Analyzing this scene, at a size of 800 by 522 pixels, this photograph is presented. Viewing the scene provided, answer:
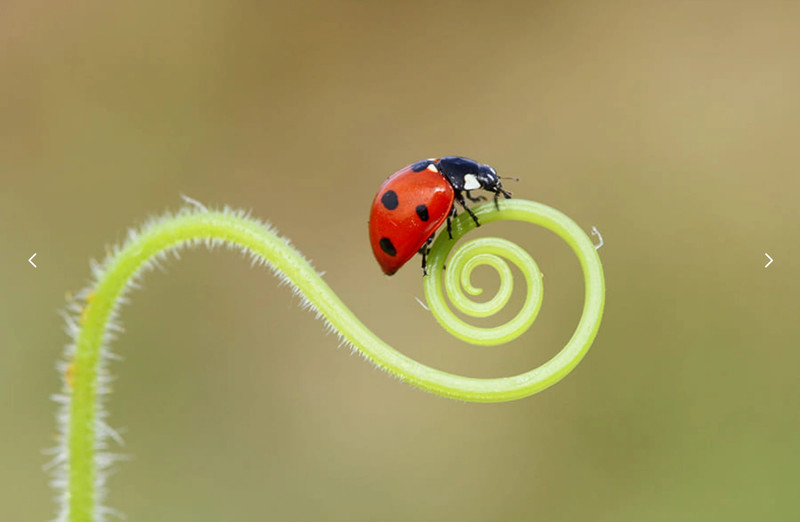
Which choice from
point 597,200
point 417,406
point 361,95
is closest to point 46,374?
point 417,406

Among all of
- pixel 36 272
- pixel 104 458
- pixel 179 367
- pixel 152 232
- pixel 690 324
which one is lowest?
pixel 104 458

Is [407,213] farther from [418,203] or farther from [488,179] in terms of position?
[488,179]

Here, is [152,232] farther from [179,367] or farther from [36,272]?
[36,272]

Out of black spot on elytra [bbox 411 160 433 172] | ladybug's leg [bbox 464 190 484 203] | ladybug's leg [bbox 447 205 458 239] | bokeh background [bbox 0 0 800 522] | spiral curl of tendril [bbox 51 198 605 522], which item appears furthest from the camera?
bokeh background [bbox 0 0 800 522]

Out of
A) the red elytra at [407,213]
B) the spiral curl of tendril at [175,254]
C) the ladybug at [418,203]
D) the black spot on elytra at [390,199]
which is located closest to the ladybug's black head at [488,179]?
the ladybug at [418,203]

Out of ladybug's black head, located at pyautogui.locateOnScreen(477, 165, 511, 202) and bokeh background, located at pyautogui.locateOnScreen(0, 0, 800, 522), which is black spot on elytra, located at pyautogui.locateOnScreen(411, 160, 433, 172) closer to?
ladybug's black head, located at pyautogui.locateOnScreen(477, 165, 511, 202)

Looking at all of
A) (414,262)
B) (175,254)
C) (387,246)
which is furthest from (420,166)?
(414,262)

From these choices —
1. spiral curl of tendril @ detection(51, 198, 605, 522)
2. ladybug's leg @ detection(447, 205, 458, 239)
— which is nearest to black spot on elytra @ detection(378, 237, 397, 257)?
ladybug's leg @ detection(447, 205, 458, 239)
